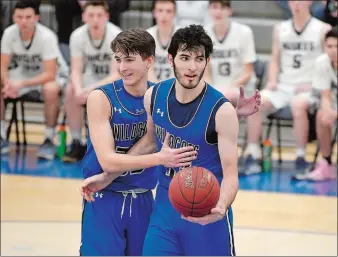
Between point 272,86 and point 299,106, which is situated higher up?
point 272,86

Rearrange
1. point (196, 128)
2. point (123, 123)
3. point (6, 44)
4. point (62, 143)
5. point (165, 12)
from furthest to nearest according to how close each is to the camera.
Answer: point (6, 44), point (62, 143), point (165, 12), point (123, 123), point (196, 128)

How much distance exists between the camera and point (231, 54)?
1153cm

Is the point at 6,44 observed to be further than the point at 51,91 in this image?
Yes

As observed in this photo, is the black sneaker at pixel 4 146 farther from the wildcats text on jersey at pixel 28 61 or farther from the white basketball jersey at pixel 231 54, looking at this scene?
the white basketball jersey at pixel 231 54

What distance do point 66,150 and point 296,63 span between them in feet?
10.1

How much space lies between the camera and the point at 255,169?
11203 mm

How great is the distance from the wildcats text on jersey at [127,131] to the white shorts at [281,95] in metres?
5.59

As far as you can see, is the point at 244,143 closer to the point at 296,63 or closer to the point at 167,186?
the point at 296,63

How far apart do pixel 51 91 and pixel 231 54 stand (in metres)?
2.28

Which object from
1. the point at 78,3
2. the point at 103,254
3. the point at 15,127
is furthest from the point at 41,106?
the point at 103,254

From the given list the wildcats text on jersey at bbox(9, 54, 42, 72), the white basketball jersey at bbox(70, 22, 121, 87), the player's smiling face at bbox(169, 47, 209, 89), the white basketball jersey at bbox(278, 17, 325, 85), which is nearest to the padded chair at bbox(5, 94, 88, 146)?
the wildcats text on jersey at bbox(9, 54, 42, 72)

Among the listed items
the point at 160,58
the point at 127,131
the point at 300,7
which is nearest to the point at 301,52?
the point at 300,7

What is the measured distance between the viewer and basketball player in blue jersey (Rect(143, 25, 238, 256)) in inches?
200

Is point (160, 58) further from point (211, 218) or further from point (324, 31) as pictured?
Result: point (211, 218)
